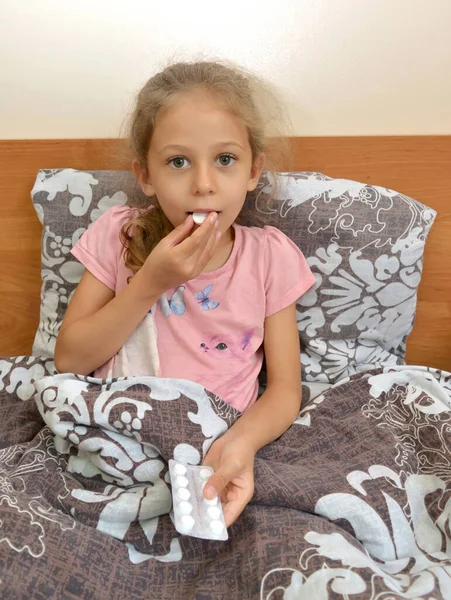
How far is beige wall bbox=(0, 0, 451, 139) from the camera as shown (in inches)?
46.7

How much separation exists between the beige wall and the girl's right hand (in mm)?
474

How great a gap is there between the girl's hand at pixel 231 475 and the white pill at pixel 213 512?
1 cm

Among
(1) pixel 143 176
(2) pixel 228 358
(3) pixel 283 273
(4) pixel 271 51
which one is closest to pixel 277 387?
(2) pixel 228 358

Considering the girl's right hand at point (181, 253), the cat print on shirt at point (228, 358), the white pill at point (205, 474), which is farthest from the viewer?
the cat print on shirt at point (228, 358)

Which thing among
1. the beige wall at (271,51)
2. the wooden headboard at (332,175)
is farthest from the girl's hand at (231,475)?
the beige wall at (271,51)

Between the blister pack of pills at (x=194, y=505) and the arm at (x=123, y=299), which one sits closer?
the blister pack of pills at (x=194, y=505)

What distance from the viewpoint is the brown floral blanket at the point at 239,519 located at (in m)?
0.66

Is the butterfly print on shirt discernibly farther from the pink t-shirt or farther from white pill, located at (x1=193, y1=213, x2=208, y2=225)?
white pill, located at (x1=193, y1=213, x2=208, y2=225)

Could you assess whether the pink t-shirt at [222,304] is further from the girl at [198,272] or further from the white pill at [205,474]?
the white pill at [205,474]

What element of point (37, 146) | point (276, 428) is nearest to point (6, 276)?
point (37, 146)

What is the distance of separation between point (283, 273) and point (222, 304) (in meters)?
0.12

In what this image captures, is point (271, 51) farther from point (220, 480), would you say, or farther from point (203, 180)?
point (220, 480)

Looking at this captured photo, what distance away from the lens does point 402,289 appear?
1101 mm

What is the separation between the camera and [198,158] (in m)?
0.90
